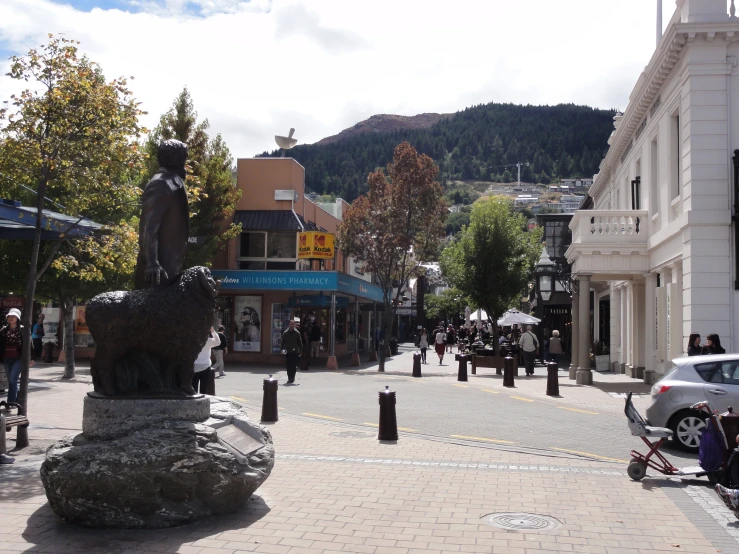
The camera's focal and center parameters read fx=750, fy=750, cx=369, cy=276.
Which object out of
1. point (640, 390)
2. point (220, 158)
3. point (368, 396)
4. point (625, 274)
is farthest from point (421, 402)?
point (220, 158)

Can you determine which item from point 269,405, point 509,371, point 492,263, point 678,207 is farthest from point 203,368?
point 492,263

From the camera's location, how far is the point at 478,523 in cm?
629

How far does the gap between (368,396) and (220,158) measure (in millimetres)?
13216

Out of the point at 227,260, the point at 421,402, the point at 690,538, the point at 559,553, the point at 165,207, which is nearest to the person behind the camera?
the point at 559,553

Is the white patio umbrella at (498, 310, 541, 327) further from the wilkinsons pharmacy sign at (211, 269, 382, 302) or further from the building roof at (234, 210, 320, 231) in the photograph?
the building roof at (234, 210, 320, 231)

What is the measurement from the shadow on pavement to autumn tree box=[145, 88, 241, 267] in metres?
20.3

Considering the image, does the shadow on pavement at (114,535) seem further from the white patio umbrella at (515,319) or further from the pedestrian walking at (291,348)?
the white patio umbrella at (515,319)

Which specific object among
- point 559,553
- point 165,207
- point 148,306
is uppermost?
point 165,207

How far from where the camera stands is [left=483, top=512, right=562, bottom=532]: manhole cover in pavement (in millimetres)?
6199

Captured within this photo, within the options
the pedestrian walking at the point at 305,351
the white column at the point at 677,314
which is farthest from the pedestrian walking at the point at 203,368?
the pedestrian walking at the point at 305,351

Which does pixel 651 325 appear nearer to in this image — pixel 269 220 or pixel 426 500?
pixel 269 220

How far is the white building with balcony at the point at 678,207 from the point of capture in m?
15.9

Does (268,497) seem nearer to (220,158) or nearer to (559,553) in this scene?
(559,553)

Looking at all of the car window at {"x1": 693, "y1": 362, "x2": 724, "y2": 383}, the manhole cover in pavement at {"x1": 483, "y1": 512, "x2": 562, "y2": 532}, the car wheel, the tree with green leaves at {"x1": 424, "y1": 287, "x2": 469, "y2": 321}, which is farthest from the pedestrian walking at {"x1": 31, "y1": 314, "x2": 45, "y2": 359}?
the tree with green leaves at {"x1": 424, "y1": 287, "x2": 469, "y2": 321}
